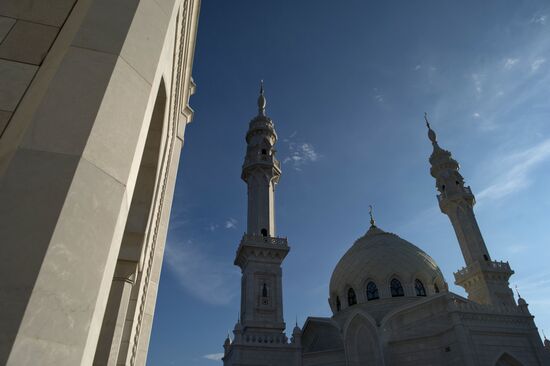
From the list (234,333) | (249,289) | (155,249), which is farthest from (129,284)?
(249,289)

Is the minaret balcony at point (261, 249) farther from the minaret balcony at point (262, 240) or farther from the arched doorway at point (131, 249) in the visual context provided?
the arched doorway at point (131, 249)

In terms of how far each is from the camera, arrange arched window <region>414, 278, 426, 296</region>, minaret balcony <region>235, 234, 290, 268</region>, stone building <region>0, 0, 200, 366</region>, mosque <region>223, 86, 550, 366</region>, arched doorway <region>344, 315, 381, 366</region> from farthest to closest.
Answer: arched window <region>414, 278, 426, 296</region>
minaret balcony <region>235, 234, 290, 268</region>
arched doorway <region>344, 315, 381, 366</region>
mosque <region>223, 86, 550, 366</region>
stone building <region>0, 0, 200, 366</region>

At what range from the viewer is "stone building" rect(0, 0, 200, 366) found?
1623 mm

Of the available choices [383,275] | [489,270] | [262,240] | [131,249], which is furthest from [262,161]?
[131,249]

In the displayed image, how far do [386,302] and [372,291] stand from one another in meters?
2.04

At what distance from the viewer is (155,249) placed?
677 cm

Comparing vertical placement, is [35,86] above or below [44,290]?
above

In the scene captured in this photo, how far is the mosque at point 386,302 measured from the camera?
72.8 feet

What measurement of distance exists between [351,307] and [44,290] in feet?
113

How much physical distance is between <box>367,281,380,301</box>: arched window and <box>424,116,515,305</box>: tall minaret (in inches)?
307

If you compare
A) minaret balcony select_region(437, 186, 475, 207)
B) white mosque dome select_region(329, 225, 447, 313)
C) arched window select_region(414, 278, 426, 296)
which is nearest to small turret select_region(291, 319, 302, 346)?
white mosque dome select_region(329, 225, 447, 313)

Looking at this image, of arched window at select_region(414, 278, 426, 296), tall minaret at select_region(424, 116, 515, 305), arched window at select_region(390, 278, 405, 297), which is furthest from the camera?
arched window at select_region(414, 278, 426, 296)

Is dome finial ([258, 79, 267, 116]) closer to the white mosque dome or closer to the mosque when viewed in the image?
the mosque

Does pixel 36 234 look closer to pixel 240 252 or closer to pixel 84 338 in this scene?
pixel 84 338
